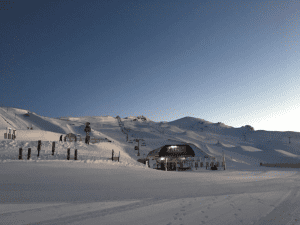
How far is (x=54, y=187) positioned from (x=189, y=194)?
21.7 feet

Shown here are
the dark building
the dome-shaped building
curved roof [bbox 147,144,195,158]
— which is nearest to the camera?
the dark building

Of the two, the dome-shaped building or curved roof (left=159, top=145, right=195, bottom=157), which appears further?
curved roof (left=159, top=145, right=195, bottom=157)

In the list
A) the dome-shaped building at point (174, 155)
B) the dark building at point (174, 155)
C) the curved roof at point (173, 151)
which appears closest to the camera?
the dark building at point (174, 155)

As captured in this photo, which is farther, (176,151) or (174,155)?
(176,151)

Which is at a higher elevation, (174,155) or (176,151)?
(176,151)

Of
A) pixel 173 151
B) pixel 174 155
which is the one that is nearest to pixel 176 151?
pixel 173 151

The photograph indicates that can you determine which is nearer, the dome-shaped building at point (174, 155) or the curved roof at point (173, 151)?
the dome-shaped building at point (174, 155)

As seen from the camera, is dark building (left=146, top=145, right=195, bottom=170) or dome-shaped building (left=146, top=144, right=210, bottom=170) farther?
dome-shaped building (left=146, top=144, right=210, bottom=170)

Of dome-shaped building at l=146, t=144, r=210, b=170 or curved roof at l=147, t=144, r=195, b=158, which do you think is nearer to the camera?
dome-shaped building at l=146, t=144, r=210, b=170

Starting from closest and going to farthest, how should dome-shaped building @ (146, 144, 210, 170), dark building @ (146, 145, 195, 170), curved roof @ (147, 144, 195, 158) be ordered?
dark building @ (146, 145, 195, 170), dome-shaped building @ (146, 144, 210, 170), curved roof @ (147, 144, 195, 158)

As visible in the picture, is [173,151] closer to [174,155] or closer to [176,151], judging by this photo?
[176,151]

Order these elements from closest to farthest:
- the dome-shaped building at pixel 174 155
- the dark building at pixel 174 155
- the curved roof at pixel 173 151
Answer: the dark building at pixel 174 155 → the dome-shaped building at pixel 174 155 → the curved roof at pixel 173 151

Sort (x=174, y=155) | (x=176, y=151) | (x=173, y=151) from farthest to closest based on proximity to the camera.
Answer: (x=176, y=151) → (x=173, y=151) → (x=174, y=155)

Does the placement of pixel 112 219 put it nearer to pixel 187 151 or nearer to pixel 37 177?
pixel 37 177
